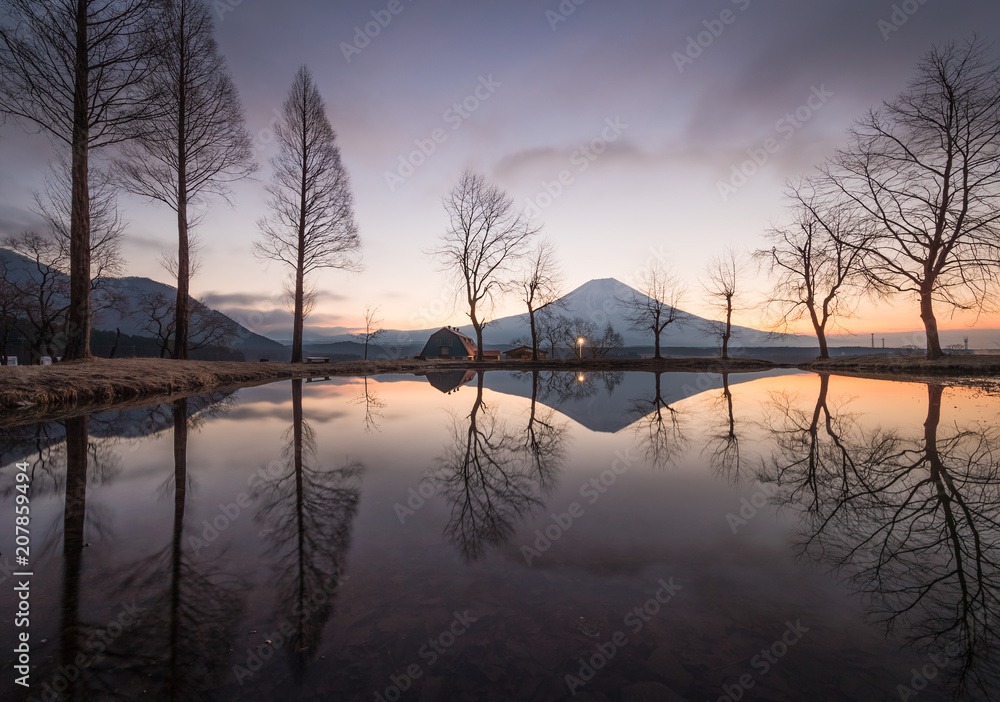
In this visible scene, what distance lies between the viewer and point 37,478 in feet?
13.5

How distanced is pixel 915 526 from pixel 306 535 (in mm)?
4480

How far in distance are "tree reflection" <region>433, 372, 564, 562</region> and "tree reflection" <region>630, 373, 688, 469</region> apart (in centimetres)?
121

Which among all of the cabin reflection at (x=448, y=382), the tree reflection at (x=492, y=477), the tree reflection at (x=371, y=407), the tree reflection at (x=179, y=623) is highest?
the cabin reflection at (x=448, y=382)

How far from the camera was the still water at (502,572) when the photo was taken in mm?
1649

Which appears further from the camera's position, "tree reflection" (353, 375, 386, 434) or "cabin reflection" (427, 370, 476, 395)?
"cabin reflection" (427, 370, 476, 395)

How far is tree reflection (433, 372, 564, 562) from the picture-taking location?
3.10 meters

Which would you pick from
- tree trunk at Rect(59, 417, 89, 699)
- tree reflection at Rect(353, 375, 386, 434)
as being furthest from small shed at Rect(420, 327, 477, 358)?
tree trunk at Rect(59, 417, 89, 699)

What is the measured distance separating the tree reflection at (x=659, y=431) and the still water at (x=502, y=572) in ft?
0.49

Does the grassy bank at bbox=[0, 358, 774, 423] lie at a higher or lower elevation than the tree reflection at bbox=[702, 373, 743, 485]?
higher

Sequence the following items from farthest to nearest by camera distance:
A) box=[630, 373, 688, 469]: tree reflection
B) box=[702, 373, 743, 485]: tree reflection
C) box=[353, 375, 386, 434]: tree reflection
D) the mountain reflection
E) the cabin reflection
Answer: the cabin reflection < box=[353, 375, 386, 434]: tree reflection < box=[630, 373, 688, 469]: tree reflection < box=[702, 373, 743, 485]: tree reflection < the mountain reflection

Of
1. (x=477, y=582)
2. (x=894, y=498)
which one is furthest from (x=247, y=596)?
(x=894, y=498)

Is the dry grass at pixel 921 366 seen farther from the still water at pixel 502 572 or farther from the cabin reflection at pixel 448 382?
the cabin reflection at pixel 448 382

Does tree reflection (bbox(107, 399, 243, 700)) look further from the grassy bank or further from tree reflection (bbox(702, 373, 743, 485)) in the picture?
the grassy bank

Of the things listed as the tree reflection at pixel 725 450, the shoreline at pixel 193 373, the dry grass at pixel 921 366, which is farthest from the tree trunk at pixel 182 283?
the dry grass at pixel 921 366
